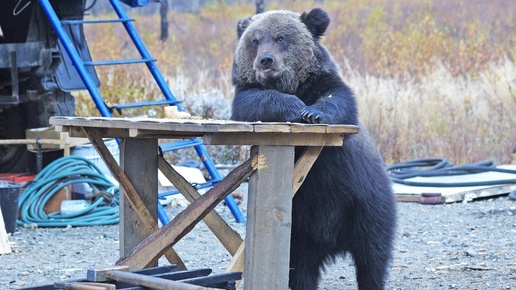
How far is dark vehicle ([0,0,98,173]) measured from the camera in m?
8.59

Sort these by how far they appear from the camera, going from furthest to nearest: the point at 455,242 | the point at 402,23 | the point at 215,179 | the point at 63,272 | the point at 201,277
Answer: the point at 402,23 < the point at 215,179 < the point at 455,242 < the point at 63,272 < the point at 201,277

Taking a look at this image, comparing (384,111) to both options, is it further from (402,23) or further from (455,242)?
(402,23)

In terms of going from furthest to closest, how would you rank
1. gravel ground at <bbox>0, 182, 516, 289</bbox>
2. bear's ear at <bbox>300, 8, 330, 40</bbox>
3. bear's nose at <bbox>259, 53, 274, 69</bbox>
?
gravel ground at <bbox>0, 182, 516, 289</bbox> < bear's ear at <bbox>300, 8, 330, 40</bbox> < bear's nose at <bbox>259, 53, 274, 69</bbox>

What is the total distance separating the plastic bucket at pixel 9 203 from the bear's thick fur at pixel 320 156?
330 cm

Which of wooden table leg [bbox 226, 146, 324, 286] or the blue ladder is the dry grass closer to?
the blue ladder

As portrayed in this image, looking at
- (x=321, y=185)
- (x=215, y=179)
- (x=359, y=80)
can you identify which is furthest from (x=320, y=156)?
(x=359, y=80)

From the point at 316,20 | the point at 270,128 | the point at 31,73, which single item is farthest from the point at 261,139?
the point at 31,73

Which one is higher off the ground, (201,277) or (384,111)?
(384,111)

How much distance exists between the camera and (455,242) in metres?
7.65

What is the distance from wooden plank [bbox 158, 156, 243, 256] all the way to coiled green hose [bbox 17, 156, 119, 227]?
11.6 feet

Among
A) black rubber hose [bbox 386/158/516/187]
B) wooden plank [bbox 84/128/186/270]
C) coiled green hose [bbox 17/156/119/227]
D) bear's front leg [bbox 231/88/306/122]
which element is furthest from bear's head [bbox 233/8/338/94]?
black rubber hose [bbox 386/158/516/187]

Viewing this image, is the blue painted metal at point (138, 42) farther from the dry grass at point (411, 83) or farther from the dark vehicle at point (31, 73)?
the dry grass at point (411, 83)

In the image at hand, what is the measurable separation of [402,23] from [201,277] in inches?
957

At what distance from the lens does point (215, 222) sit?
5082mm
